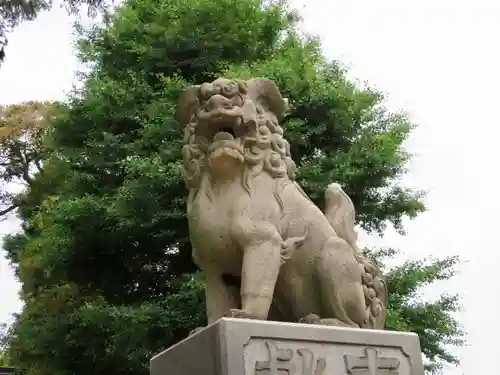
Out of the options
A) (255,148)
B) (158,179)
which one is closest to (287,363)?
(255,148)

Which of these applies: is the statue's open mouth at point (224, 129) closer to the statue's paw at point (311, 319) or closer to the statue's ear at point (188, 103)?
the statue's ear at point (188, 103)

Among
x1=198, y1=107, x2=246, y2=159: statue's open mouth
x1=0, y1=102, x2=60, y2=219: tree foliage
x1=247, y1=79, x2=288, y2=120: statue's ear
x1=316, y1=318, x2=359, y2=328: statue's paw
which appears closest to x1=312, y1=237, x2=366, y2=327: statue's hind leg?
x1=316, y1=318, x2=359, y2=328: statue's paw

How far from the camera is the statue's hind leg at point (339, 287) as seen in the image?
3717mm

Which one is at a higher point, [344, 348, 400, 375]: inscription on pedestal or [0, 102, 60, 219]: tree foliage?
[0, 102, 60, 219]: tree foliage

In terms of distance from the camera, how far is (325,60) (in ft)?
34.6

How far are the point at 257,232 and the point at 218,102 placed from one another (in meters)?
0.75

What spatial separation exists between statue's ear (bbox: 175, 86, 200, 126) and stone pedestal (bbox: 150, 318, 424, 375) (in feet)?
4.32

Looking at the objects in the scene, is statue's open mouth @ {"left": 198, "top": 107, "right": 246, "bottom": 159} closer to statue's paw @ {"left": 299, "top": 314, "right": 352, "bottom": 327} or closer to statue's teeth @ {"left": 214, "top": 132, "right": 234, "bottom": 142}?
statue's teeth @ {"left": 214, "top": 132, "right": 234, "bottom": 142}

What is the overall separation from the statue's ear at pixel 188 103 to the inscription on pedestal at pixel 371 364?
1630mm

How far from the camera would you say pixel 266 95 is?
4113 mm

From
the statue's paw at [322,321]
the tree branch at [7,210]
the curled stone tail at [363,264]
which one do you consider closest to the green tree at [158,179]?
the curled stone tail at [363,264]

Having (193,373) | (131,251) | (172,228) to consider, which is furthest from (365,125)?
(193,373)

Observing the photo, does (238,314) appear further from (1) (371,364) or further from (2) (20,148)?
(2) (20,148)

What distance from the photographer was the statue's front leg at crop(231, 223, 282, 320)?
353 cm
